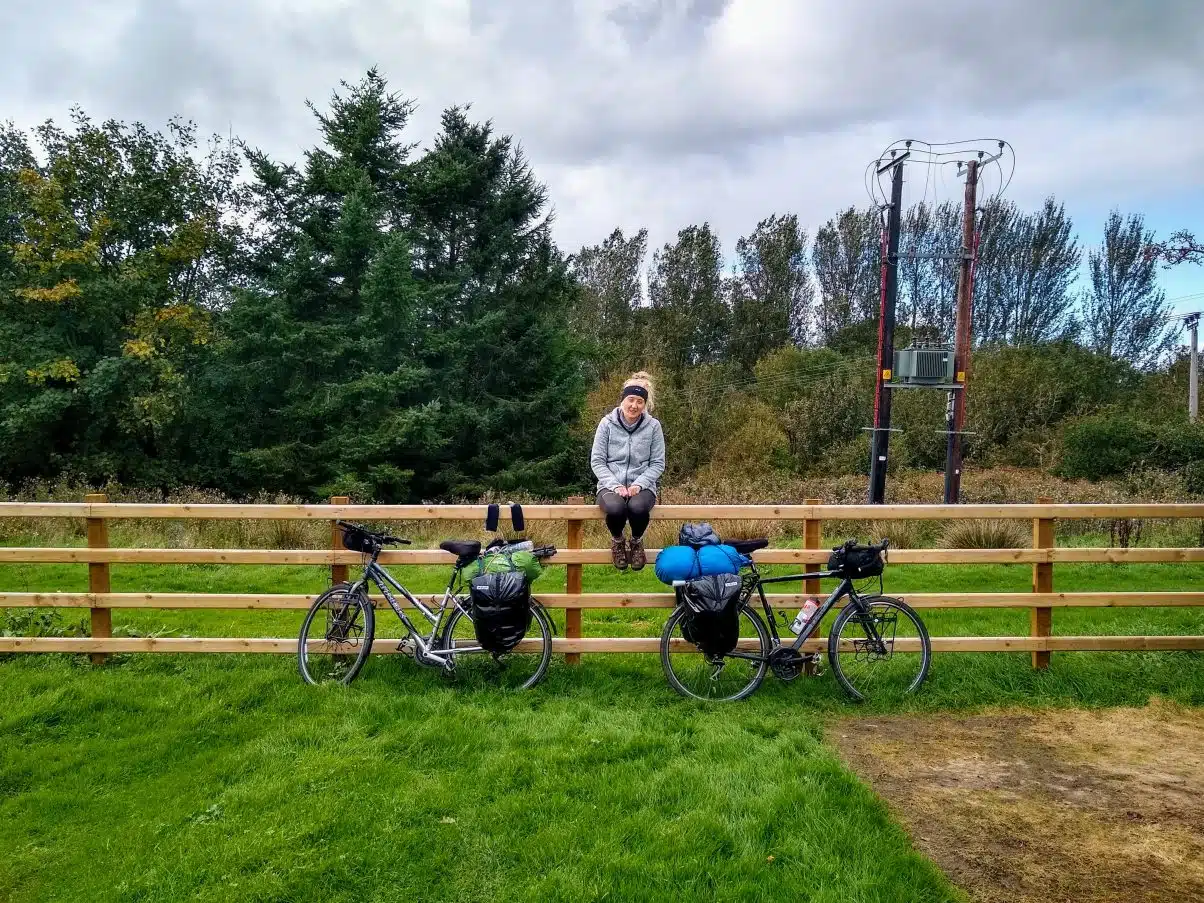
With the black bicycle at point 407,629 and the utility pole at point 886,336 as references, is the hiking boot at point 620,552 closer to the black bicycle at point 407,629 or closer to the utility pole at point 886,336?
the black bicycle at point 407,629

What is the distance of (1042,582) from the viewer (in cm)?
546

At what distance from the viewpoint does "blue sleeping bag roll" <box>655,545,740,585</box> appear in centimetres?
481

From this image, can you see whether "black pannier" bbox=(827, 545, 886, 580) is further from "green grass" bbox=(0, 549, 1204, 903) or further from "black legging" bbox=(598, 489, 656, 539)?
"black legging" bbox=(598, 489, 656, 539)

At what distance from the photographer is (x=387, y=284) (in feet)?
72.1

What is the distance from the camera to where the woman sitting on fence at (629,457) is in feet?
17.4

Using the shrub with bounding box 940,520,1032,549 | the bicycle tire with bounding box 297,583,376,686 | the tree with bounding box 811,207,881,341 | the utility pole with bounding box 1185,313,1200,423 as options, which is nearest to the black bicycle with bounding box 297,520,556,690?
the bicycle tire with bounding box 297,583,376,686

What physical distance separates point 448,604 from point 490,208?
23431 millimetres

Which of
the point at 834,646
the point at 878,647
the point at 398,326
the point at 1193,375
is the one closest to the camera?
the point at 834,646

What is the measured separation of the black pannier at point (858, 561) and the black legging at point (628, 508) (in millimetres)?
1246

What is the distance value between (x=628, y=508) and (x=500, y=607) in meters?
1.04

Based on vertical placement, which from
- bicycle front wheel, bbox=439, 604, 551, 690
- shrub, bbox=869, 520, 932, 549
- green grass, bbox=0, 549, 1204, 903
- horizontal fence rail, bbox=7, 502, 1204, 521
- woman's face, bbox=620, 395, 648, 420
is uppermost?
woman's face, bbox=620, 395, 648, 420

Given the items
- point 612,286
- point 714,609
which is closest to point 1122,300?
point 612,286

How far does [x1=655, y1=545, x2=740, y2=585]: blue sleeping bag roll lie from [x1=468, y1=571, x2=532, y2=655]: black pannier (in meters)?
0.85

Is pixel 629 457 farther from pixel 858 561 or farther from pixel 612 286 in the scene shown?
pixel 612 286
